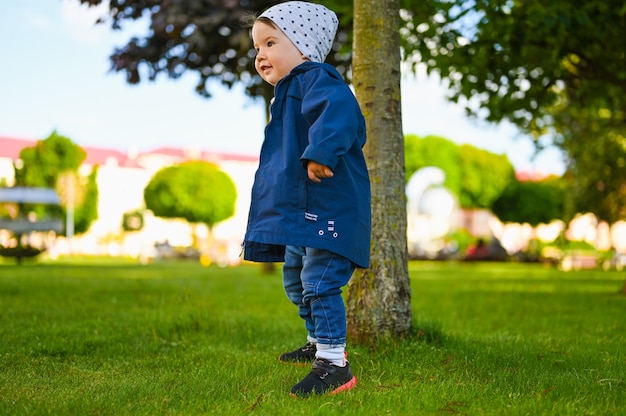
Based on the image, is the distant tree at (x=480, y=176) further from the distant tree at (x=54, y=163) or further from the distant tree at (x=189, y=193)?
the distant tree at (x=54, y=163)

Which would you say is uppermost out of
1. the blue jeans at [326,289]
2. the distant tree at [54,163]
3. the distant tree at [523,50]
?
the distant tree at [54,163]

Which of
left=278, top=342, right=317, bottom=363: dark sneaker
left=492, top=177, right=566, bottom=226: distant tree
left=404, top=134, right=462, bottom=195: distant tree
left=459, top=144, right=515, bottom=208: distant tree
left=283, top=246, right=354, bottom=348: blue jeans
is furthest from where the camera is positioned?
left=492, top=177, right=566, bottom=226: distant tree

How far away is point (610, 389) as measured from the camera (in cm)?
288

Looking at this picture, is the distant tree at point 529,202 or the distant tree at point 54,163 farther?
the distant tree at point 529,202

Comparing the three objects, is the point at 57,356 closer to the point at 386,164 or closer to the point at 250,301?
the point at 386,164

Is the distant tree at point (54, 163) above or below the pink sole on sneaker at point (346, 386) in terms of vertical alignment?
above

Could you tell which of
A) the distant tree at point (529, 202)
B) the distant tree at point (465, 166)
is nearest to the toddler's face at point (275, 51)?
the distant tree at point (465, 166)

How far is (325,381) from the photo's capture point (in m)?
2.84

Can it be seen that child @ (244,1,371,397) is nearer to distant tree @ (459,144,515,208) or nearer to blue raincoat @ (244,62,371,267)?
blue raincoat @ (244,62,371,267)

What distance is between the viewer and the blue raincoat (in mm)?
2789

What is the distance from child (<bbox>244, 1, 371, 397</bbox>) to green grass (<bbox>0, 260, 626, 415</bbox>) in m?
0.33

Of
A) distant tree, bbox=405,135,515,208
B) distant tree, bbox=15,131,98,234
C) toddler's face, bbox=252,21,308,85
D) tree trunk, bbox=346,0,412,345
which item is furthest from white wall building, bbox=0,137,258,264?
toddler's face, bbox=252,21,308,85

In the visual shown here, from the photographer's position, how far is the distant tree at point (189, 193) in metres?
54.5

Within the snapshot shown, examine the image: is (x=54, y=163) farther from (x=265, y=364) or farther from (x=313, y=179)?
(x=313, y=179)
